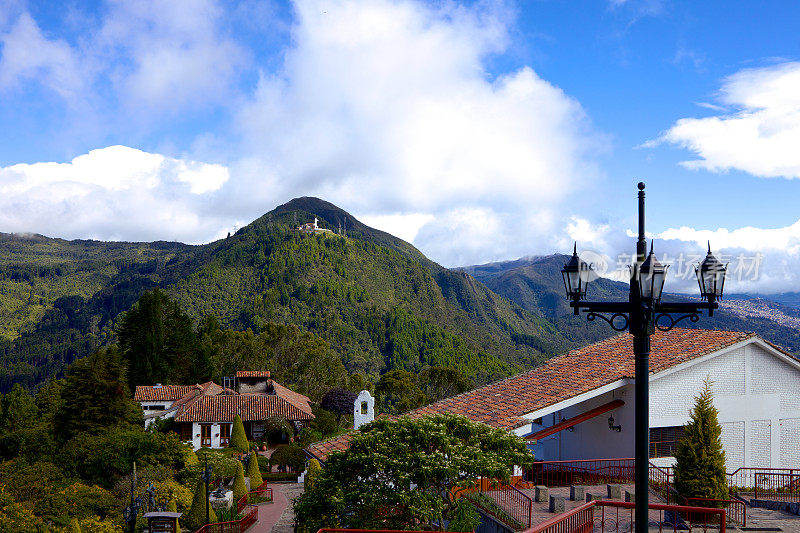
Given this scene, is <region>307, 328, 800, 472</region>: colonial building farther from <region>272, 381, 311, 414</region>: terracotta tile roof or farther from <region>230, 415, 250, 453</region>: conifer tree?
<region>272, 381, 311, 414</region>: terracotta tile roof

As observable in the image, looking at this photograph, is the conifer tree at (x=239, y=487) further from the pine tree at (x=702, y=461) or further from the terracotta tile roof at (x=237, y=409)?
the pine tree at (x=702, y=461)

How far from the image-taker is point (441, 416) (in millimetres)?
10156

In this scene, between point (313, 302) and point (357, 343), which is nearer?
point (357, 343)

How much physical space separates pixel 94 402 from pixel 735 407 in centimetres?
3167

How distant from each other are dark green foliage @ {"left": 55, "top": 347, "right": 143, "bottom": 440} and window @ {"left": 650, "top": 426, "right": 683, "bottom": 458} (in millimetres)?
28524

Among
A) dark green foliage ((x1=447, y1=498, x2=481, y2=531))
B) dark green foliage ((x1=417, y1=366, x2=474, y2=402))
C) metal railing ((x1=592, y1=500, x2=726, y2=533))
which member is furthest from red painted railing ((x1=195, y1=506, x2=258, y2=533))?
dark green foliage ((x1=417, y1=366, x2=474, y2=402))

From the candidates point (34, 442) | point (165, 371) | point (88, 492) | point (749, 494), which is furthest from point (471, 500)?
point (165, 371)

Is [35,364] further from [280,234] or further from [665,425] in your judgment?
[665,425]

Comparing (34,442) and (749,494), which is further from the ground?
(749,494)

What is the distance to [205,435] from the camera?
140 feet

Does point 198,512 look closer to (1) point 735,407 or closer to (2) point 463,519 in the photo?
(2) point 463,519

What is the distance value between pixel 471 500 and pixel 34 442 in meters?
32.2

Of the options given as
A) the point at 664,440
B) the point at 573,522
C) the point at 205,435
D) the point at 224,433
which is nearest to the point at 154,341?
the point at 205,435

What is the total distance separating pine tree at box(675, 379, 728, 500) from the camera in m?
10.7
